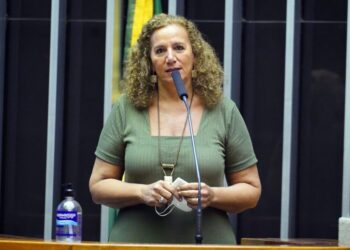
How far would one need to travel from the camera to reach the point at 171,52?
16.9ft

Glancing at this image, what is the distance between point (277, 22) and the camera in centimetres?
1070

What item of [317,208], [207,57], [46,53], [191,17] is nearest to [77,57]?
[46,53]

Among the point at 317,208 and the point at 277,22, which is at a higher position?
the point at 277,22

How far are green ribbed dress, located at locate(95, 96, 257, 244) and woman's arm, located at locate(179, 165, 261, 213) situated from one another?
4 centimetres

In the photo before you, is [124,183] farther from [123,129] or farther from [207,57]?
[207,57]

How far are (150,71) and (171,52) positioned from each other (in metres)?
0.15

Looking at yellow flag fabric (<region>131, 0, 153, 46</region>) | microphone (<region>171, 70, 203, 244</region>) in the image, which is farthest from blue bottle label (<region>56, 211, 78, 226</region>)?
yellow flag fabric (<region>131, 0, 153, 46</region>)

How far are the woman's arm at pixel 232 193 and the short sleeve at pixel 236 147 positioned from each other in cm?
3

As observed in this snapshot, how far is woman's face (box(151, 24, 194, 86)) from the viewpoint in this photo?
5145 mm

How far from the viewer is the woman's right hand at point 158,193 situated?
4.84 metres

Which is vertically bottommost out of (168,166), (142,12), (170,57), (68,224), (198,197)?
(68,224)

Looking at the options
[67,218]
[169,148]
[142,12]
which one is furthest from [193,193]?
[142,12]

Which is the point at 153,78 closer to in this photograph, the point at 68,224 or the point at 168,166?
the point at 168,166

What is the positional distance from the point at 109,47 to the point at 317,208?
217cm
